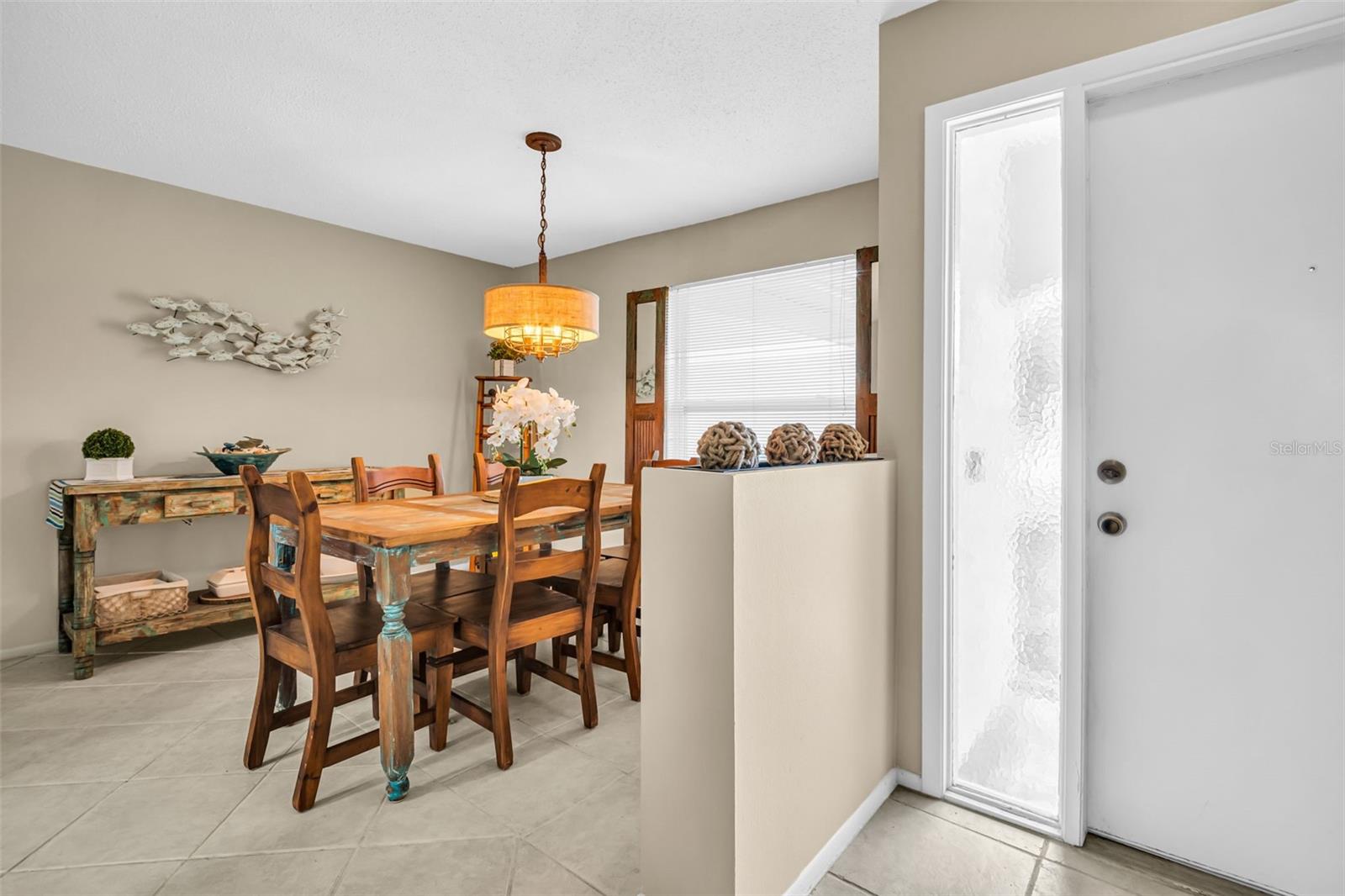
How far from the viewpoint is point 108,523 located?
9.95 ft

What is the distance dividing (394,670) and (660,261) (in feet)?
11.1

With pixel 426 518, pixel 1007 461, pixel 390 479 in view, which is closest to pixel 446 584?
pixel 426 518

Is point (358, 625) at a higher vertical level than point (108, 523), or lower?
lower

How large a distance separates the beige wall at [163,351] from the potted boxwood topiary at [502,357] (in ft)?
1.68

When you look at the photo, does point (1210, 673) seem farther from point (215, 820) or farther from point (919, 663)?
point (215, 820)

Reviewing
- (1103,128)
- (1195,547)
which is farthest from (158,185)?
(1195,547)

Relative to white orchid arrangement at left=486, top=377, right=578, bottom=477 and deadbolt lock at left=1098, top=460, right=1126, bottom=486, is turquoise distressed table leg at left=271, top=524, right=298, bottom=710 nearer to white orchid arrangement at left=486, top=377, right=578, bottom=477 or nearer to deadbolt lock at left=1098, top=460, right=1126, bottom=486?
white orchid arrangement at left=486, top=377, right=578, bottom=477

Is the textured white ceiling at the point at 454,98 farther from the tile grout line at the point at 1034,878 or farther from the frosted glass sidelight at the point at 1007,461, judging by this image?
the tile grout line at the point at 1034,878

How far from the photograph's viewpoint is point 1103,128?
174 centimetres

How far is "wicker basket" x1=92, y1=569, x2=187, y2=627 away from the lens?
9.91 ft

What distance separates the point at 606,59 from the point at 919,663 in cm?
242

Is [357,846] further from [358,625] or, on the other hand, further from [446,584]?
[446,584]

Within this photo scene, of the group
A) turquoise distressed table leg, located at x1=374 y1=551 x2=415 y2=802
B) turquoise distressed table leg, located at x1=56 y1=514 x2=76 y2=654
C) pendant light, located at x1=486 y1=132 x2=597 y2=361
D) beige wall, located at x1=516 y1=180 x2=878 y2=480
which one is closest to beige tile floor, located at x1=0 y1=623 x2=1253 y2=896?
turquoise distressed table leg, located at x1=374 y1=551 x2=415 y2=802

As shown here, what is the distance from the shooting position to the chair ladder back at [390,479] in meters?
2.90
